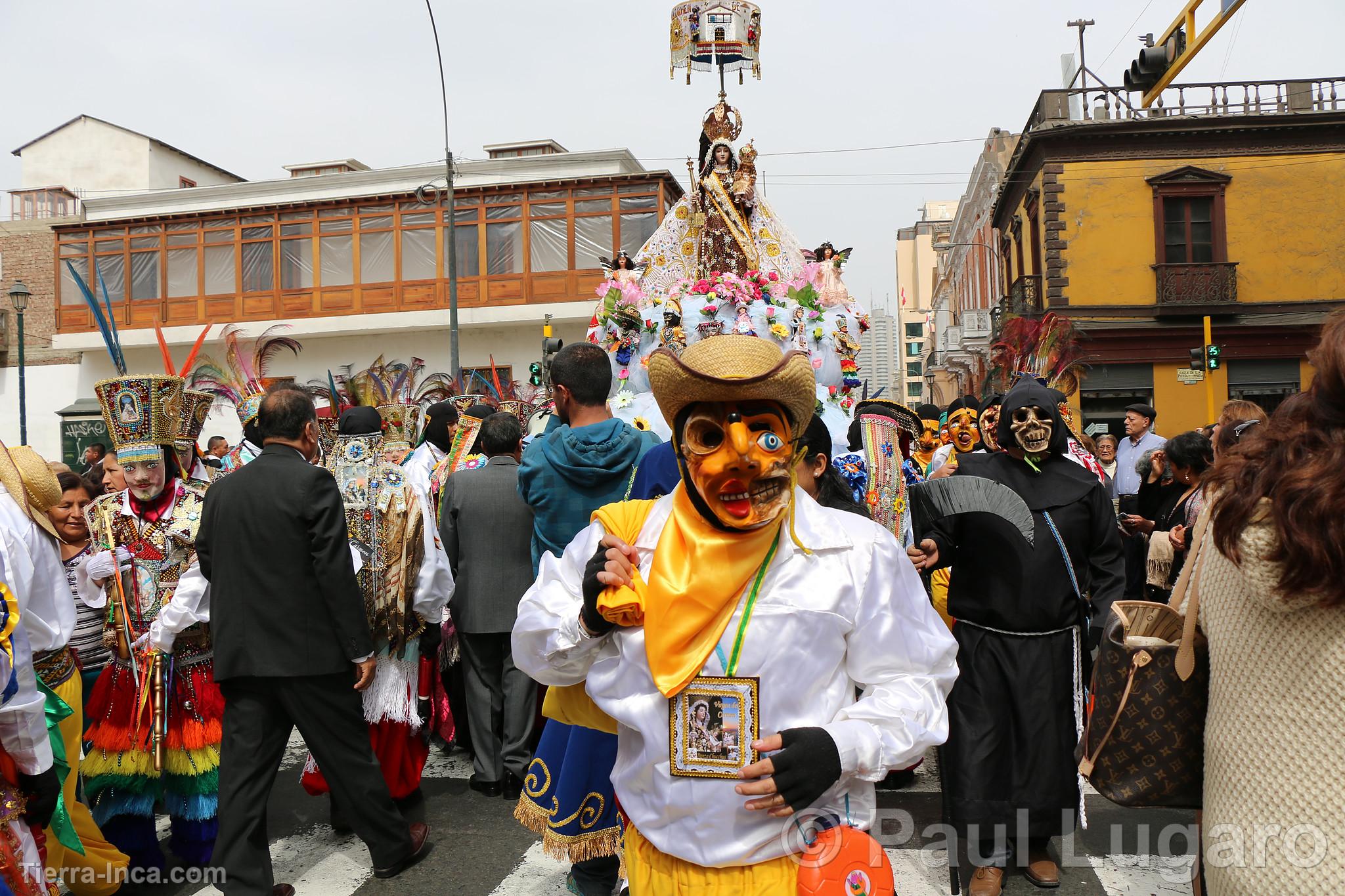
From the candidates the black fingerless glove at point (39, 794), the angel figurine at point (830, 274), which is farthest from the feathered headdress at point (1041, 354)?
the black fingerless glove at point (39, 794)

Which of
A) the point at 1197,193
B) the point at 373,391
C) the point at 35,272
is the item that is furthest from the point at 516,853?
the point at 35,272

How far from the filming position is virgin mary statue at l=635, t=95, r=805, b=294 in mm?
9125

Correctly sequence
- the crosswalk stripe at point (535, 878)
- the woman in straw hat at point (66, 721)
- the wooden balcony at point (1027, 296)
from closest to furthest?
the woman in straw hat at point (66, 721) < the crosswalk stripe at point (535, 878) < the wooden balcony at point (1027, 296)

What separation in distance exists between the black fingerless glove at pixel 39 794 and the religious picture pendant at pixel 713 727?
2.31 m

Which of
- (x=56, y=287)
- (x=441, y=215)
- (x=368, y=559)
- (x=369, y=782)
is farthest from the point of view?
(x=56, y=287)

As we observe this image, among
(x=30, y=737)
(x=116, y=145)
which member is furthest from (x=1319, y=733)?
(x=116, y=145)

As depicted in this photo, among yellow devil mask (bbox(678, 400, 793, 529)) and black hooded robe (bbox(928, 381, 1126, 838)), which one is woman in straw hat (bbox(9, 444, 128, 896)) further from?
black hooded robe (bbox(928, 381, 1126, 838))

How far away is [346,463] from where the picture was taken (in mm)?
5230

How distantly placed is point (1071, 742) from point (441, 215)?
23596 millimetres

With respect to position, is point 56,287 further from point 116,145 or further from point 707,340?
point 707,340

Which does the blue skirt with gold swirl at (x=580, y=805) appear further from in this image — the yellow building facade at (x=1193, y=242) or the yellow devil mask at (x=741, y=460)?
the yellow building facade at (x=1193, y=242)

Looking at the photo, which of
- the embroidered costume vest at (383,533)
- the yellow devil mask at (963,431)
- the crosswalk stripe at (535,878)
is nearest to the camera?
the crosswalk stripe at (535,878)

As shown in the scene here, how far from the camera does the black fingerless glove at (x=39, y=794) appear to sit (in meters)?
3.33

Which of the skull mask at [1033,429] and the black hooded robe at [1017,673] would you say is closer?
the black hooded robe at [1017,673]
